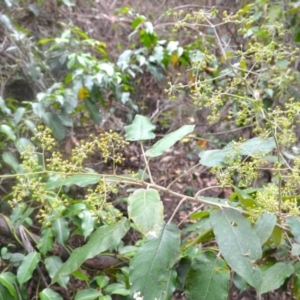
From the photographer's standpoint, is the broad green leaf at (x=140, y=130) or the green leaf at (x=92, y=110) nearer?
the broad green leaf at (x=140, y=130)

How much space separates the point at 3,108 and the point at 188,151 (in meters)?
1.33

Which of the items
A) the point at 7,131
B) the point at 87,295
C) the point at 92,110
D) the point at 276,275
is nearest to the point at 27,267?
the point at 87,295

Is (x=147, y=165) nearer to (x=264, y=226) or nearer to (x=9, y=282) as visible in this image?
(x=264, y=226)

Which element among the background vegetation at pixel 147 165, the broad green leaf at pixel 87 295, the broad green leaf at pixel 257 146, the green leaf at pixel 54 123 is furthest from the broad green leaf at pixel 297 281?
the green leaf at pixel 54 123

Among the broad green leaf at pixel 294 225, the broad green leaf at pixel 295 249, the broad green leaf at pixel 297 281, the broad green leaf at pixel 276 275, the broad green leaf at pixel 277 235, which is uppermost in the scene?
the broad green leaf at pixel 294 225

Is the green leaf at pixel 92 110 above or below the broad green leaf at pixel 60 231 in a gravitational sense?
below

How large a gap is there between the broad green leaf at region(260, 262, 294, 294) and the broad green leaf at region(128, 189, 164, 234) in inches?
17.0

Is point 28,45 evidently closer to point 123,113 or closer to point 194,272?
point 123,113

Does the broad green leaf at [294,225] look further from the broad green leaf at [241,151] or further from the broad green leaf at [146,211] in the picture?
the broad green leaf at [146,211]

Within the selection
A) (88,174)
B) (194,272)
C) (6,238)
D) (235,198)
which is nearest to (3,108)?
(6,238)

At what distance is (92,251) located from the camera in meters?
0.96

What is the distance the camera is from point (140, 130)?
1.15m

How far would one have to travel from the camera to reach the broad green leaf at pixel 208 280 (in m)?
0.91

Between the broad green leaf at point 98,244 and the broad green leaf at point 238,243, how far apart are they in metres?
0.21
